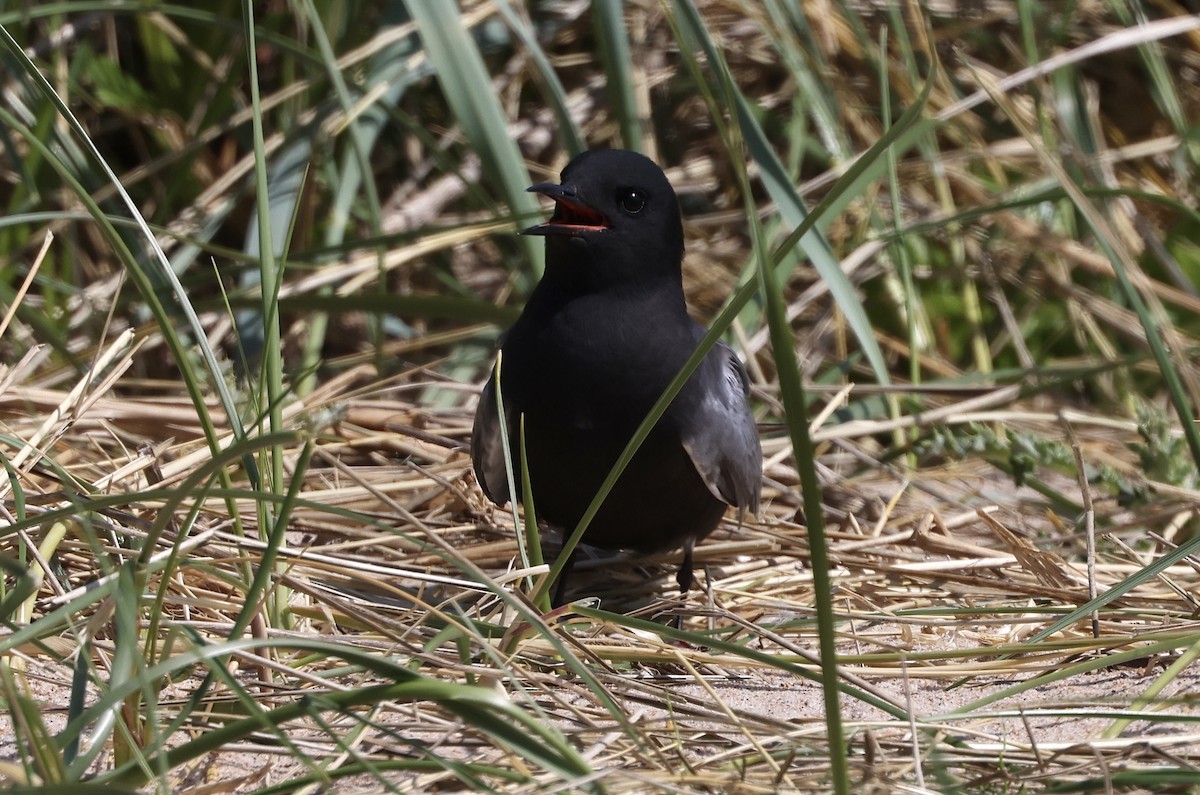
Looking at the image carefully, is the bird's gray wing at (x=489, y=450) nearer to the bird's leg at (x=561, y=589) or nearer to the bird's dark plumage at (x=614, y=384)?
the bird's dark plumage at (x=614, y=384)

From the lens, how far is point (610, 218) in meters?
2.96

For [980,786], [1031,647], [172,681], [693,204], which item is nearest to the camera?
[980,786]

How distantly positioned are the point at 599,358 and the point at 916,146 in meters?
2.57

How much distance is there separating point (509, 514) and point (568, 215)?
85 cm

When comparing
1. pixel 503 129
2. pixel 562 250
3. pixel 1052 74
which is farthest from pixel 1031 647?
pixel 1052 74

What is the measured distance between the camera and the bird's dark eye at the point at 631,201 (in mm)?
2982

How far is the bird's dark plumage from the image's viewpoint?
2822 mm

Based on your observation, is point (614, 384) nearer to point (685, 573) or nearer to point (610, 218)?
point (610, 218)

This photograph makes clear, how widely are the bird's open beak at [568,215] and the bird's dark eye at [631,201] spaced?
54mm

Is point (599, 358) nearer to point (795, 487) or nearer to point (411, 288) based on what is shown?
point (795, 487)

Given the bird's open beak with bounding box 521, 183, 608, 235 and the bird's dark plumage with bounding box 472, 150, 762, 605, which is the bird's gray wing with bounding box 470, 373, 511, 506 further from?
the bird's open beak with bounding box 521, 183, 608, 235

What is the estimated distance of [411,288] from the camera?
4.73m

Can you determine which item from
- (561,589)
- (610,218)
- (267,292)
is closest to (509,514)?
(561,589)

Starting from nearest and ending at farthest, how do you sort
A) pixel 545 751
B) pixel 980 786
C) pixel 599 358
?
pixel 545 751, pixel 980 786, pixel 599 358
